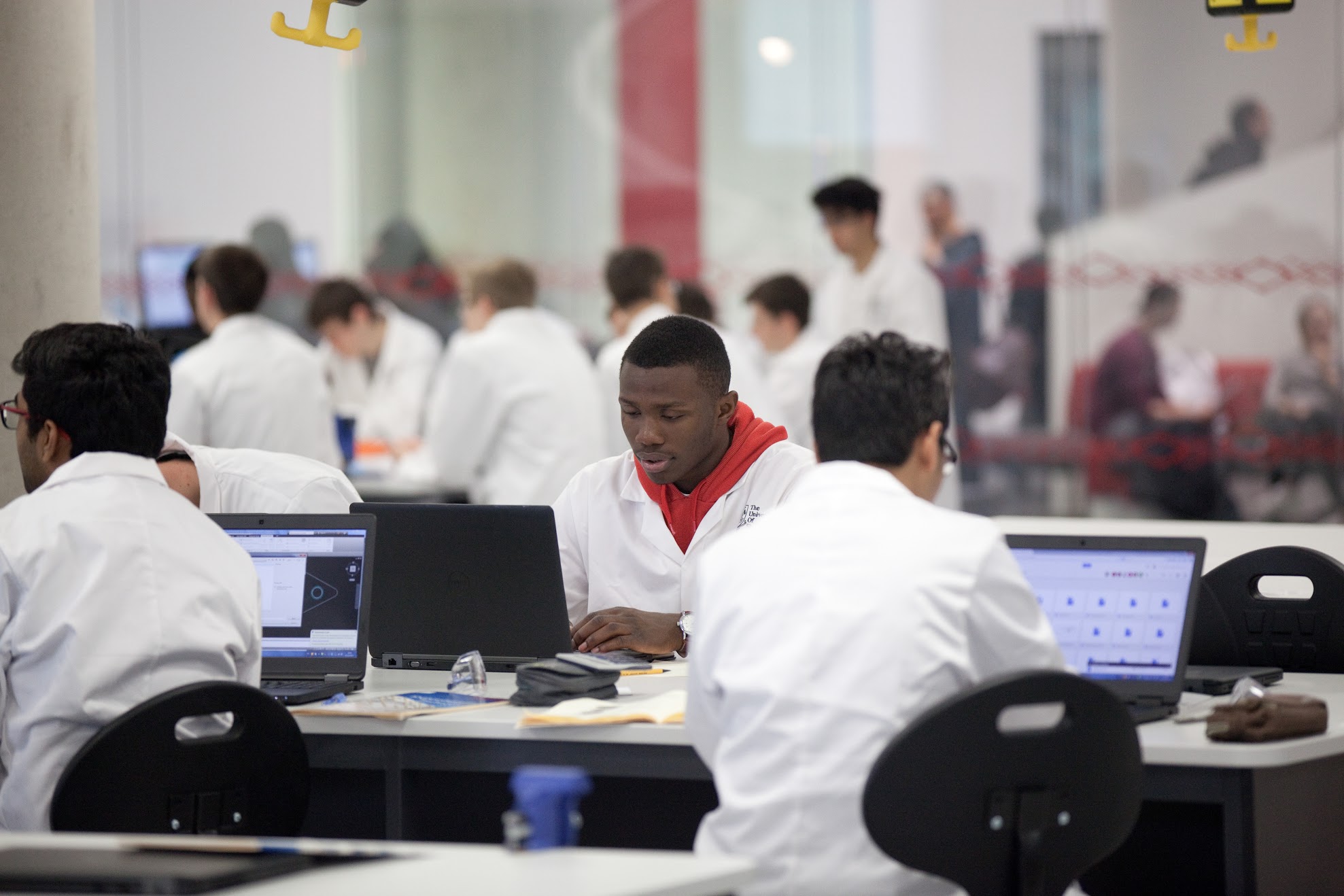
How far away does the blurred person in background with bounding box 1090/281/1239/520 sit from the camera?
684 centimetres

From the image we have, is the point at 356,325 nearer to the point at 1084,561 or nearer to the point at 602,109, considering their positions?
the point at 602,109

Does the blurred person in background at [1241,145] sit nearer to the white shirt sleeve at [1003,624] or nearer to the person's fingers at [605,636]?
the person's fingers at [605,636]

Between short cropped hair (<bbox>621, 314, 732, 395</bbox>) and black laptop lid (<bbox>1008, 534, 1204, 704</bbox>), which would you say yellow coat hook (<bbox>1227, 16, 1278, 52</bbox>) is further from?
black laptop lid (<bbox>1008, 534, 1204, 704</bbox>)

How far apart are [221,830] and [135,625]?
1.06 ft

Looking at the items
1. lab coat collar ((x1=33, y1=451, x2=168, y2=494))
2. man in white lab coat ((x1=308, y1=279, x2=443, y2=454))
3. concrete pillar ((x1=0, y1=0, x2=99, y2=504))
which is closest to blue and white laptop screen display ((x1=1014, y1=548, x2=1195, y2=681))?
lab coat collar ((x1=33, y1=451, x2=168, y2=494))

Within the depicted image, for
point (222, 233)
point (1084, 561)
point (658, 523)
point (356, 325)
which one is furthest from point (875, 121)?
point (1084, 561)

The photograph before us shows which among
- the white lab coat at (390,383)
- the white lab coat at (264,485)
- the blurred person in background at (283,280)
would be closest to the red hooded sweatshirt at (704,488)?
the white lab coat at (264,485)

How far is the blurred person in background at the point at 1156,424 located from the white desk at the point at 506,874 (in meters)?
5.46

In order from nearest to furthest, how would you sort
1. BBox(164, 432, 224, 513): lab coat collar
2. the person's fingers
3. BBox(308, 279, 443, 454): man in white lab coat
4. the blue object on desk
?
the blue object on desk < the person's fingers < BBox(164, 432, 224, 513): lab coat collar < BBox(308, 279, 443, 454): man in white lab coat

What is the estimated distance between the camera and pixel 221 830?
236 centimetres

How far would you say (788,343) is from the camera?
21.7 feet

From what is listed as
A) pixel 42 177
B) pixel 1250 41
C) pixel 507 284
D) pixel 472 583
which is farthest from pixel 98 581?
pixel 507 284

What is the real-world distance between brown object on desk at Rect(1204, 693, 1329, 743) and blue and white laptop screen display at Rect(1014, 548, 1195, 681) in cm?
22

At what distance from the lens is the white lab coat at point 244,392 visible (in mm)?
5316
